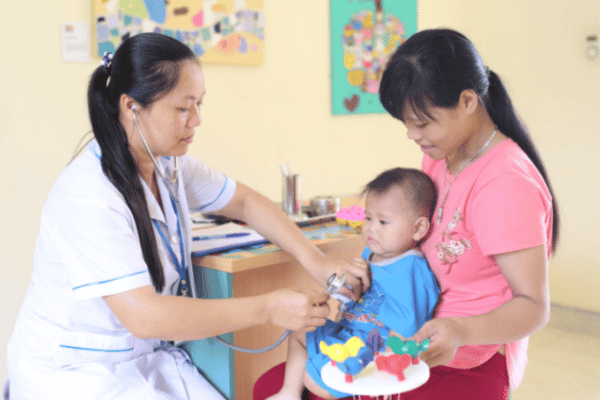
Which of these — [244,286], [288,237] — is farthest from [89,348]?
[288,237]

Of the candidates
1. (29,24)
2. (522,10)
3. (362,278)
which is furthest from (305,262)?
(522,10)

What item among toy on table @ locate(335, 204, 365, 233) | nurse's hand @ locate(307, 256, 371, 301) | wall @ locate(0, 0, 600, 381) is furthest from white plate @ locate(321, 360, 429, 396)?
wall @ locate(0, 0, 600, 381)

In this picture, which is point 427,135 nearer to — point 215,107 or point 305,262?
point 305,262

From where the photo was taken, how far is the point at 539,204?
102 cm

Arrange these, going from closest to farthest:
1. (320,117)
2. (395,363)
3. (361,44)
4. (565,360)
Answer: (395,363) → (565,360) → (320,117) → (361,44)

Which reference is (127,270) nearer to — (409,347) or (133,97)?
(133,97)

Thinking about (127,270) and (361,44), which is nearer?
(127,270)

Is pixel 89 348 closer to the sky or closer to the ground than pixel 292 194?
closer to the ground

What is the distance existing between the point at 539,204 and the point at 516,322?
0.75 feet

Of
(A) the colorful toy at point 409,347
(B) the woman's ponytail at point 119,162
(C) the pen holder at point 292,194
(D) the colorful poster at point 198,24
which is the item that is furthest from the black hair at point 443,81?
(D) the colorful poster at point 198,24

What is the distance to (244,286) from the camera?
1468 millimetres

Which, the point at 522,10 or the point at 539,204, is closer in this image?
the point at 539,204

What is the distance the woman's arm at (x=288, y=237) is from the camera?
1275mm

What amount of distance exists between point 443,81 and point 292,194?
96 cm
